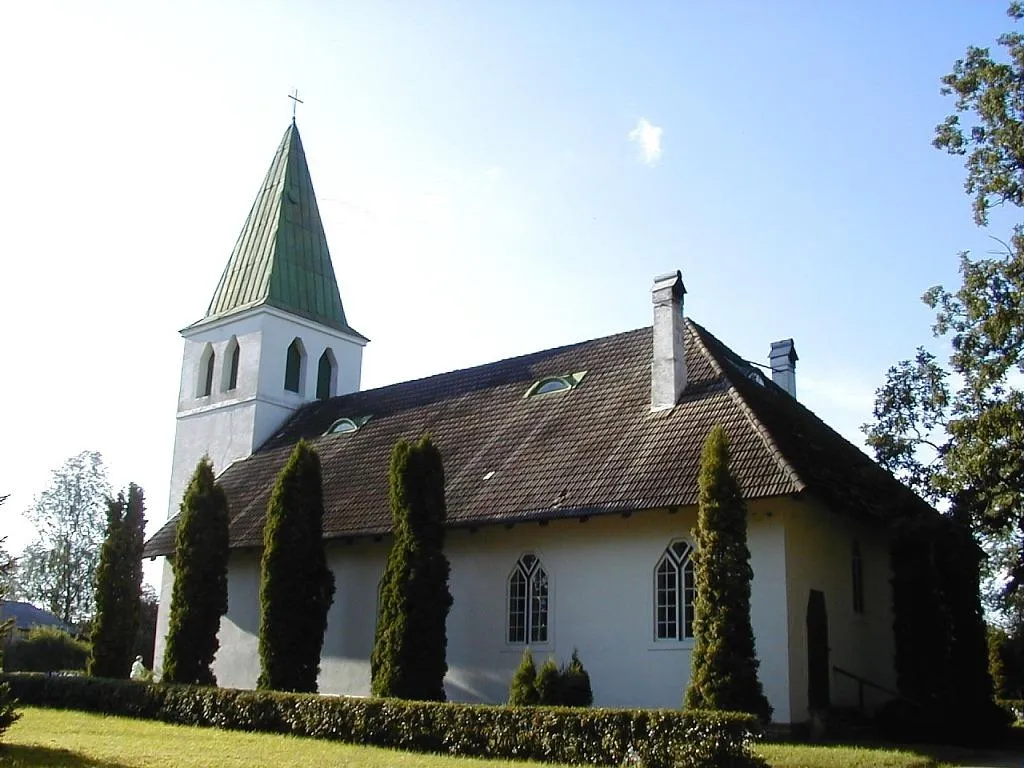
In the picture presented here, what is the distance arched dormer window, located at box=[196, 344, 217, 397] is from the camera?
33.3 metres

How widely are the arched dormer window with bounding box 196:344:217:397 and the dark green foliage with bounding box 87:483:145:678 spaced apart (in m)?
6.03

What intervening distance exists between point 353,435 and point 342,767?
15938 mm

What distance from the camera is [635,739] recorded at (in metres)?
13.6

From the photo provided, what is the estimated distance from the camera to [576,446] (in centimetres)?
2198

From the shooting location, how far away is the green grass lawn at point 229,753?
13312mm

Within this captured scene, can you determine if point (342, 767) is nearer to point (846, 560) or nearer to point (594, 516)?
point (594, 516)

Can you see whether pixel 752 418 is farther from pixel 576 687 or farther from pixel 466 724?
pixel 466 724

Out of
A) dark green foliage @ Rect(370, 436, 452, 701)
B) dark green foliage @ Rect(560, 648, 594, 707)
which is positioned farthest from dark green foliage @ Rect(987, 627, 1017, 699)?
dark green foliage @ Rect(370, 436, 452, 701)

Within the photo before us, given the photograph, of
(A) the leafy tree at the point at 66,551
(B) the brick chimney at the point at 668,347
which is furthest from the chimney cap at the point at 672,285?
(A) the leafy tree at the point at 66,551

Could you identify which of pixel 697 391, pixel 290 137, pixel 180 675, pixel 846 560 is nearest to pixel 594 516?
pixel 697 391

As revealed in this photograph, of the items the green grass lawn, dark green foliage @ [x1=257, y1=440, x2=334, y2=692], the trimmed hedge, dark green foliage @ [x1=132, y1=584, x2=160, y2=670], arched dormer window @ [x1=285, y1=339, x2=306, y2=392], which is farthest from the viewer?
dark green foliage @ [x1=132, y1=584, x2=160, y2=670]

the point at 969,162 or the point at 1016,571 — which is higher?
the point at 969,162

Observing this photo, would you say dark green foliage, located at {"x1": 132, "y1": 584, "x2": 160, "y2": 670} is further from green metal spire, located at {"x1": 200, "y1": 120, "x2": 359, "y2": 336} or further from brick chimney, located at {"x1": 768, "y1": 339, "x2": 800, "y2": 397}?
brick chimney, located at {"x1": 768, "y1": 339, "x2": 800, "y2": 397}

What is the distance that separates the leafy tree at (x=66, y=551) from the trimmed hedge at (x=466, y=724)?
40394 millimetres
